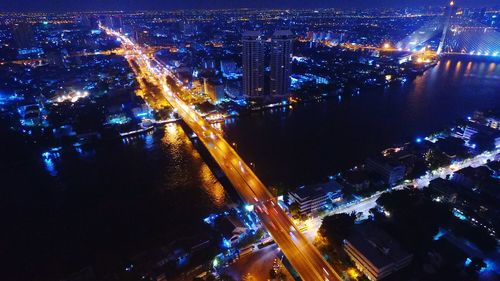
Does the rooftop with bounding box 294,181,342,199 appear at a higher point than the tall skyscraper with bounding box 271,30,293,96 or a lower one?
lower

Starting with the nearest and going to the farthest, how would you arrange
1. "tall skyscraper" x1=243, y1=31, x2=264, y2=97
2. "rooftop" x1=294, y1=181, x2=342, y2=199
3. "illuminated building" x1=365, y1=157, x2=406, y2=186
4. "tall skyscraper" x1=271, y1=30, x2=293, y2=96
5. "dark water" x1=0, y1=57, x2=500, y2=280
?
"dark water" x1=0, y1=57, x2=500, y2=280
"rooftop" x1=294, y1=181, x2=342, y2=199
"illuminated building" x1=365, y1=157, x2=406, y2=186
"tall skyscraper" x1=243, y1=31, x2=264, y2=97
"tall skyscraper" x1=271, y1=30, x2=293, y2=96

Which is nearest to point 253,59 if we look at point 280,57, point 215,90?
point 280,57

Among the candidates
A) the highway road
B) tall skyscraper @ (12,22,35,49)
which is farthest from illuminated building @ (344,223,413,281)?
tall skyscraper @ (12,22,35,49)

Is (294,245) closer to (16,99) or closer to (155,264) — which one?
(155,264)

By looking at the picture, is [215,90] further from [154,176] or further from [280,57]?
[154,176]

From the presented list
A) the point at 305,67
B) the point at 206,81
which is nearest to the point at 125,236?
the point at 206,81

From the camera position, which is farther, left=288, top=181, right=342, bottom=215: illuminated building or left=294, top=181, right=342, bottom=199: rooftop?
left=294, top=181, right=342, bottom=199: rooftop

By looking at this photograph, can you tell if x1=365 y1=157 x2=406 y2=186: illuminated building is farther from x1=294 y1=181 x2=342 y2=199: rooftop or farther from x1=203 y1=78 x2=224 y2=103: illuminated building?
x1=203 y1=78 x2=224 y2=103: illuminated building

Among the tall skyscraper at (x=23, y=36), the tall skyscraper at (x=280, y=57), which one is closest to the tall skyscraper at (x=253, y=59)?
the tall skyscraper at (x=280, y=57)
